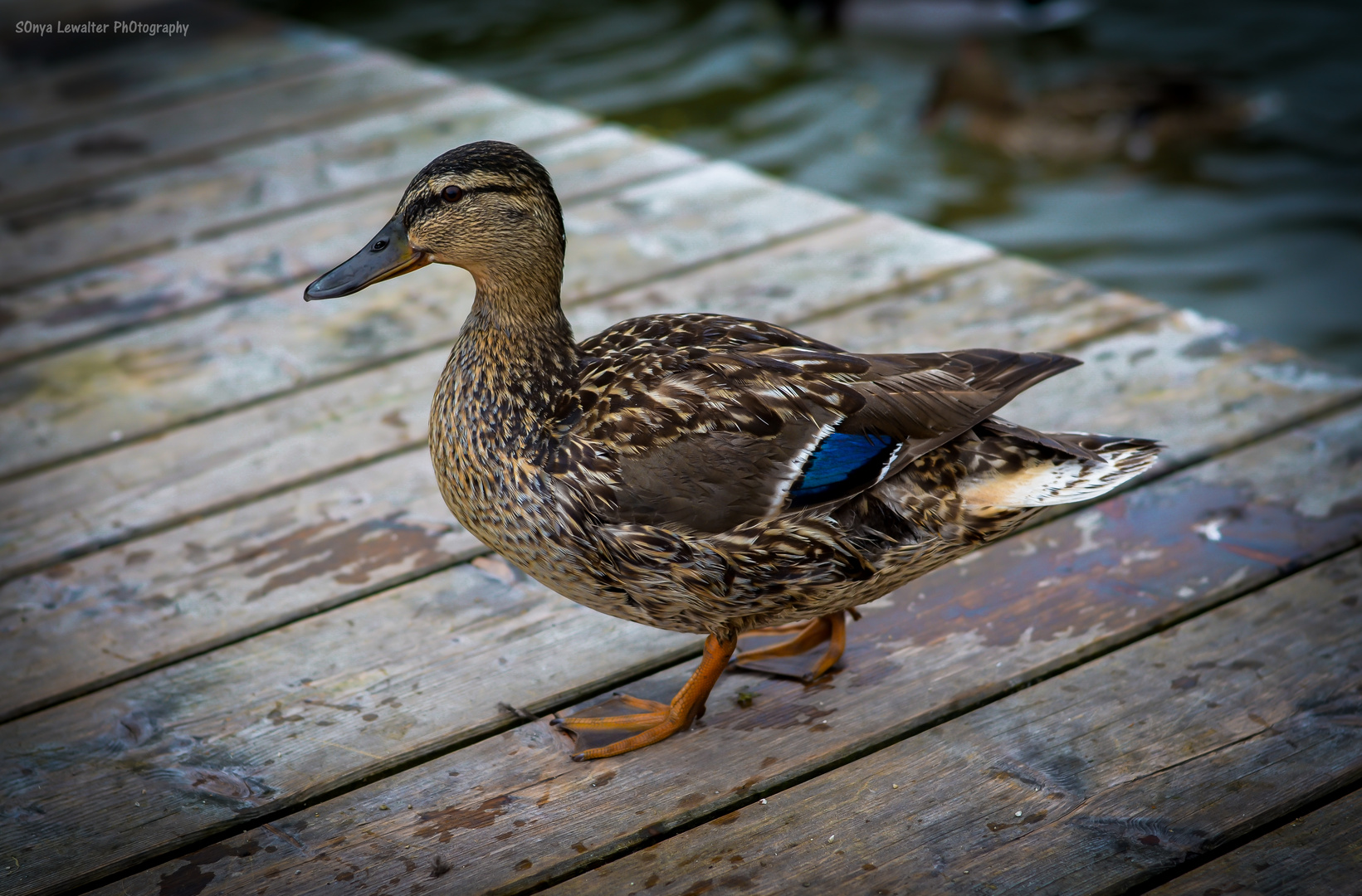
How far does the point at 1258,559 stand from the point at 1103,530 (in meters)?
0.31

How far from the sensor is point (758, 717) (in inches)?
93.8

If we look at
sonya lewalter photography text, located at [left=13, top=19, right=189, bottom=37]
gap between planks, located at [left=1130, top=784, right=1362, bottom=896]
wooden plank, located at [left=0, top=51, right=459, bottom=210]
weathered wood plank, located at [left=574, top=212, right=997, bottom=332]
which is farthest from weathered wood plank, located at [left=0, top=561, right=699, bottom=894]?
sonya lewalter photography text, located at [left=13, top=19, right=189, bottom=37]

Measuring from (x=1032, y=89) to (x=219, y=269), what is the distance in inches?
232

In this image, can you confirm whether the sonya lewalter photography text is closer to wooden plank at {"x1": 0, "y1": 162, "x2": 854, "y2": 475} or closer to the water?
the water

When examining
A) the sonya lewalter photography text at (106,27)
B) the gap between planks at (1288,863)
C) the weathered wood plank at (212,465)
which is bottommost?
the gap between planks at (1288,863)

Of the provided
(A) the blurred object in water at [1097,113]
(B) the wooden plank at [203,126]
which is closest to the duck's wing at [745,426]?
(B) the wooden plank at [203,126]

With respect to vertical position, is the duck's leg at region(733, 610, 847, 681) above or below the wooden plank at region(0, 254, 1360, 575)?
below

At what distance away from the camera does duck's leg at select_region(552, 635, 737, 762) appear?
7.50 ft

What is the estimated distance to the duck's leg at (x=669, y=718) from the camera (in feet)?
7.50

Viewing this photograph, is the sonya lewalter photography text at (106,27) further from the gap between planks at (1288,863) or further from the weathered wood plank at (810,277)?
the gap between planks at (1288,863)

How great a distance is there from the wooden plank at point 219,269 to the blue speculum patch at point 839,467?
7.76ft

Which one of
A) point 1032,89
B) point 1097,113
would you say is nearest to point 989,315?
point 1097,113

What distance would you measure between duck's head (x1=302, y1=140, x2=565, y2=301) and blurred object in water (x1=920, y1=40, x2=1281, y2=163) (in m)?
5.58

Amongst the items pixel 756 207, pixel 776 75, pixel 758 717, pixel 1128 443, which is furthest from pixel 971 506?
pixel 776 75
